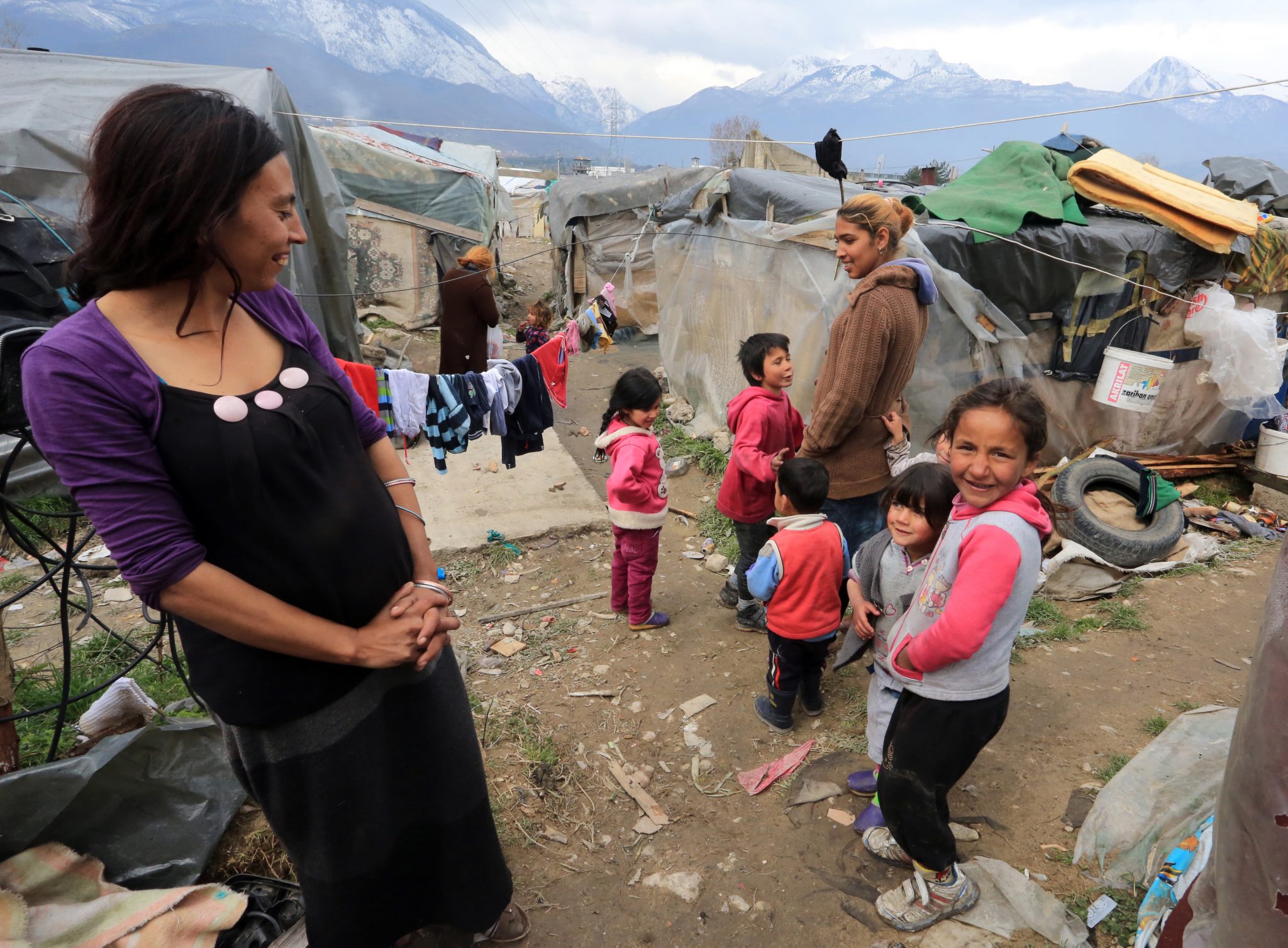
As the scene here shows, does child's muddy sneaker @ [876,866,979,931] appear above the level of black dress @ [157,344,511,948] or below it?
below

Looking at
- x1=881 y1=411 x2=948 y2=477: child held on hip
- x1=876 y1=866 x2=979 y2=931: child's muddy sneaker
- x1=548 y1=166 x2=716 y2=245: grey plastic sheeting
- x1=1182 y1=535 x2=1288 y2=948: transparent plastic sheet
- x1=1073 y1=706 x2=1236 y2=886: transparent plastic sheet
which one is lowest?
x1=876 y1=866 x2=979 y2=931: child's muddy sneaker

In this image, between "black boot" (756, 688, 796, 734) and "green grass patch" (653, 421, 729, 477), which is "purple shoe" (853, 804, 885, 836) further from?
"green grass patch" (653, 421, 729, 477)

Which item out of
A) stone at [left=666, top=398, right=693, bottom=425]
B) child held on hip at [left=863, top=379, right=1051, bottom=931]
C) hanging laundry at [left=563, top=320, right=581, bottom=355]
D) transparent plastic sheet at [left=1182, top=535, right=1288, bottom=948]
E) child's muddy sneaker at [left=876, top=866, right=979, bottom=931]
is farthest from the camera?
stone at [left=666, top=398, right=693, bottom=425]

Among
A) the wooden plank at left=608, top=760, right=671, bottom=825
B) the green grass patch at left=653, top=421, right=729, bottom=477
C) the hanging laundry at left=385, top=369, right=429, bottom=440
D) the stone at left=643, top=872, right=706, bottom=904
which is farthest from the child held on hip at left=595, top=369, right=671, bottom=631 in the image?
the green grass patch at left=653, top=421, right=729, bottom=477

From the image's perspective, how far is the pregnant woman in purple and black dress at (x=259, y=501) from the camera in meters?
1.13

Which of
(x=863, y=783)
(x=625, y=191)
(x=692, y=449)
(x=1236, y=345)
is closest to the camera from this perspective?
(x=863, y=783)

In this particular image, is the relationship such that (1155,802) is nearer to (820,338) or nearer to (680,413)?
(820,338)

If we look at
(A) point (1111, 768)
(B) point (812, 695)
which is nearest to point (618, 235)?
(B) point (812, 695)

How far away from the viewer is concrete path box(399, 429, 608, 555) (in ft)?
17.6

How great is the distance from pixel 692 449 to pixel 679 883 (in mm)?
4807

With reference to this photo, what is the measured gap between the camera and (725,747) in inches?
122

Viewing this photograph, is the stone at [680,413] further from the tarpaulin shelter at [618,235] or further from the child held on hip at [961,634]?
the child held on hip at [961,634]

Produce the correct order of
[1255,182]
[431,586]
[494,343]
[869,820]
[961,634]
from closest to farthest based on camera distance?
[431,586] → [961,634] → [869,820] → [1255,182] → [494,343]

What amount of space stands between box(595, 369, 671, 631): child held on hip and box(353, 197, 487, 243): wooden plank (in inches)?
399
